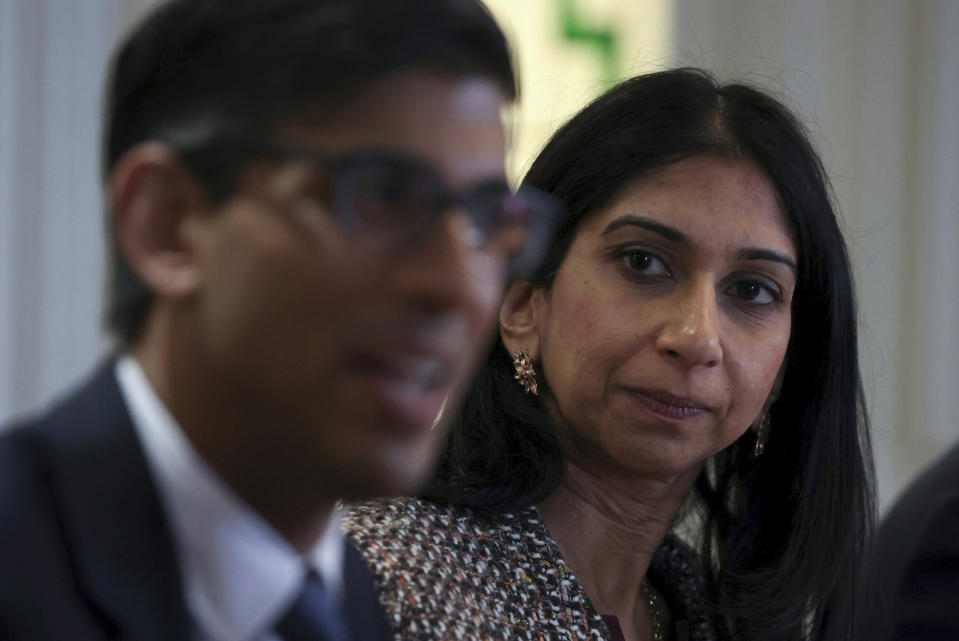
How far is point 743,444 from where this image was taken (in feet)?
7.97

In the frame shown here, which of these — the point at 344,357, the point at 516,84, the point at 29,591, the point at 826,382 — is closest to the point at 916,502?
the point at 826,382

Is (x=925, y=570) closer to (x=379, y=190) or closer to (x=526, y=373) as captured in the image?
(x=526, y=373)

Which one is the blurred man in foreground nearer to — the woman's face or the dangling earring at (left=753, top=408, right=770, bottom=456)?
the woman's face

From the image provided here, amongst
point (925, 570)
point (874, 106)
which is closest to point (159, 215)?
point (925, 570)

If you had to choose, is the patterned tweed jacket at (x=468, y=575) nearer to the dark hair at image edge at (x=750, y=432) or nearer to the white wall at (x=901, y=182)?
the dark hair at image edge at (x=750, y=432)

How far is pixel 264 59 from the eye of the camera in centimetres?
101

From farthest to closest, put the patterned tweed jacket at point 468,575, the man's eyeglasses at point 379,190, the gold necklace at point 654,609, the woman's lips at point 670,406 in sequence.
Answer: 1. the gold necklace at point 654,609
2. the woman's lips at point 670,406
3. the patterned tweed jacket at point 468,575
4. the man's eyeglasses at point 379,190

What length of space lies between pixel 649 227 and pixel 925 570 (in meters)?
0.65

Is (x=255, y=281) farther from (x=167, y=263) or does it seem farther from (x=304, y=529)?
(x=304, y=529)

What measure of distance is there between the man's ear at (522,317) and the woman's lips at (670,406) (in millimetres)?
243

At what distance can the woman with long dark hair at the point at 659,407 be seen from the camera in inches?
77.8

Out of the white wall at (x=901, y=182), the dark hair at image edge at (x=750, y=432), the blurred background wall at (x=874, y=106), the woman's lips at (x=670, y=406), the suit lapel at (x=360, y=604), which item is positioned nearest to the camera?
the suit lapel at (x=360, y=604)

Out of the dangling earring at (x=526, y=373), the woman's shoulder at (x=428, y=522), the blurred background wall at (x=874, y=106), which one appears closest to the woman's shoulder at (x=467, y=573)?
the woman's shoulder at (x=428, y=522)

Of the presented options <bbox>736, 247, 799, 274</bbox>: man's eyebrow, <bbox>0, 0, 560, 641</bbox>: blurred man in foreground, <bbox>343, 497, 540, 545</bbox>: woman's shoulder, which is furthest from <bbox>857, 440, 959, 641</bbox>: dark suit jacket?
<bbox>0, 0, 560, 641</bbox>: blurred man in foreground
